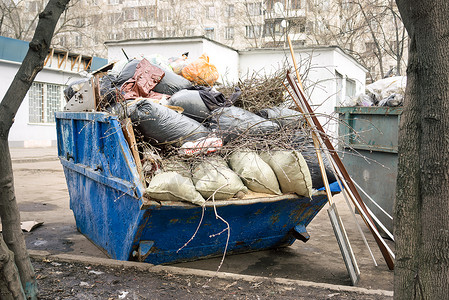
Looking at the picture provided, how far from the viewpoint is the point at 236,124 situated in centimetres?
391

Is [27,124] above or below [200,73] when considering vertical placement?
below

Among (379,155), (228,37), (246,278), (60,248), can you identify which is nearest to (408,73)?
(246,278)

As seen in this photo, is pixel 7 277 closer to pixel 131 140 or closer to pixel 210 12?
pixel 131 140

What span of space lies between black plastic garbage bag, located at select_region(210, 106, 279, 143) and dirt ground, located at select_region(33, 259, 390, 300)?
3.93 feet

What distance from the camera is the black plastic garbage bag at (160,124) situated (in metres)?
3.67

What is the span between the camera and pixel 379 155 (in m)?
5.71

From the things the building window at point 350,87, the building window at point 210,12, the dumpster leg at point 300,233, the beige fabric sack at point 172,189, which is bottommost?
the dumpster leg at point 300,233

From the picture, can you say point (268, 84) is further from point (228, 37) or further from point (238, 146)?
point (228, 37)

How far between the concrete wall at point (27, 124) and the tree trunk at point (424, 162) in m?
19.2

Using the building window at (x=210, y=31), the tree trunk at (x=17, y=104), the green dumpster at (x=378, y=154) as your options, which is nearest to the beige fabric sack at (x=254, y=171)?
the tree trunk at (x=17, y=104)

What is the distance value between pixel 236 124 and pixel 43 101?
1922cm

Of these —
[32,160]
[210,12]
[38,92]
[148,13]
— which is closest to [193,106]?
[32,160]

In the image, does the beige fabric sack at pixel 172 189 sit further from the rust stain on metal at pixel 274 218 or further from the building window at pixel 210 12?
the building window at pixel 210 12

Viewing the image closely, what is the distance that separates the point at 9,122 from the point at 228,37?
42.3 m
